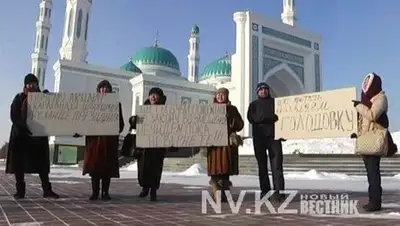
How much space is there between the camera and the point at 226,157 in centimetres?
411

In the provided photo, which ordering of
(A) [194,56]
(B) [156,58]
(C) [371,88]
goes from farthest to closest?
(A) [194,56] → (B) [156,58] → (C) [371,88]

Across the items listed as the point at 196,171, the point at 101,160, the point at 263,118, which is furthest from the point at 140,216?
the point at 196,171

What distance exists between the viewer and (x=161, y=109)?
4434 millimetres

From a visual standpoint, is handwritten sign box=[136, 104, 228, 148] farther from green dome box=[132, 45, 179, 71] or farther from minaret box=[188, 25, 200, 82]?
minaret box=[188, 25, 200, 82]

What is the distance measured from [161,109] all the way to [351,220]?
2.31m

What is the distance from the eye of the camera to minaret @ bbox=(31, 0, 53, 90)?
31500 mm

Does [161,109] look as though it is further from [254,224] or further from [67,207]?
[254,224]

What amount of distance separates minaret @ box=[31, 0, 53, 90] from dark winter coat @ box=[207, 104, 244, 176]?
2944cm

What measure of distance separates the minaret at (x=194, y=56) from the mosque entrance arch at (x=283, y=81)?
11.7 meters

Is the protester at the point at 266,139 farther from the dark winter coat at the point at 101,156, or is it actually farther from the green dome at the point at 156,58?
the green dome at the point at 156,58

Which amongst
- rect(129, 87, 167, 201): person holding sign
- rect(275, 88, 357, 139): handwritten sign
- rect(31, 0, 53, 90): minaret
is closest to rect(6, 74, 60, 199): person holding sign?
rect(129, 87, 167, 201): person holding sign

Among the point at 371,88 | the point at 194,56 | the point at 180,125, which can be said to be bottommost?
the point at 180,125

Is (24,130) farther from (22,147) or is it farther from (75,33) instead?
(75,33)

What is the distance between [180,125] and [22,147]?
1716 mm
